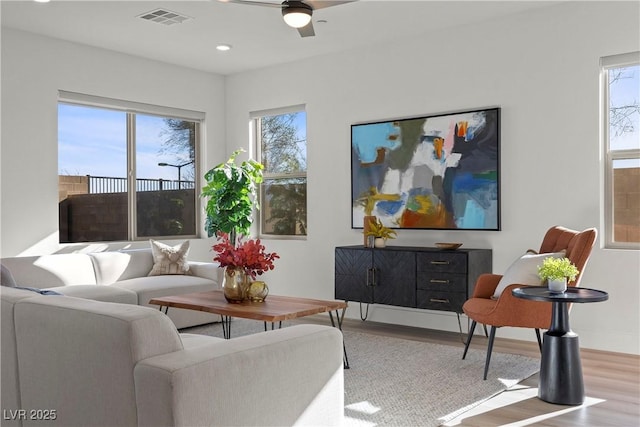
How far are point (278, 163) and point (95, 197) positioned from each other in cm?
203

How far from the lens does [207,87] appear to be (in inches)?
276

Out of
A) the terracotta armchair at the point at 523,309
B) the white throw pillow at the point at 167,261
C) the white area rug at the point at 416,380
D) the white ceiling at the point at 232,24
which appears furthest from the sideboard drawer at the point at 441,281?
the white throw pillow at the point at 167,261

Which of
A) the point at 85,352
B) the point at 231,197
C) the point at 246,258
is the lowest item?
the point at 85,352

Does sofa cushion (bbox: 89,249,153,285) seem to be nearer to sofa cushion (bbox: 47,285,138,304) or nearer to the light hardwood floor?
sofa cushion (bbox: 47,285,138,304)

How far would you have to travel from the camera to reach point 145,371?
5.73 feet

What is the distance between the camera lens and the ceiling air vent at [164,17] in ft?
15.9

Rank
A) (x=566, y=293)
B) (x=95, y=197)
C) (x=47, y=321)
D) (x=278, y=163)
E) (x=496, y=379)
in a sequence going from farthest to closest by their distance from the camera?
1. (x=278, y=163)
2. (x=95, y=197)
3. (x=496, y=379)
4. (x=566, y=293)
5. (x=47, y=321)

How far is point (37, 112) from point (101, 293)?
6.25 feet

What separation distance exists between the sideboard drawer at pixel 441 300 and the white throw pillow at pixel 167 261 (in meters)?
2.33

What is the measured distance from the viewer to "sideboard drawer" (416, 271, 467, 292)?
15.6ft

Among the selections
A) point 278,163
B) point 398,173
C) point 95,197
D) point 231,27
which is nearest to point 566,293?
point 398,173

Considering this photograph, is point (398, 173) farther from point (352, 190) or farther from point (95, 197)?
point (95, 197)

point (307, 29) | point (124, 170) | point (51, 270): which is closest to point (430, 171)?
point (307, 29)

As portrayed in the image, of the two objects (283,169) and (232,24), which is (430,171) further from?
(232,24)
